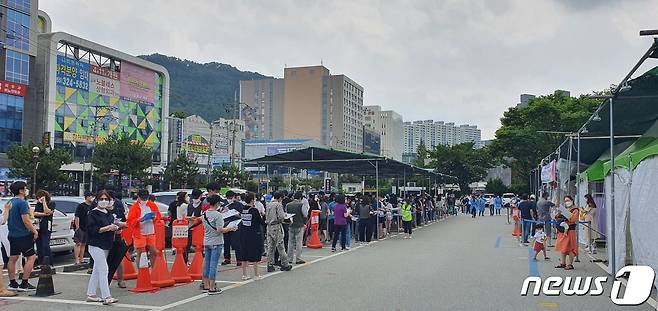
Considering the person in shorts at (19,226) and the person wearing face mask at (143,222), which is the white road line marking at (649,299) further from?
the person in shorts at (19,226)

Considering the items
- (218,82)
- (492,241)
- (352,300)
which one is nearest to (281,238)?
(352,300)

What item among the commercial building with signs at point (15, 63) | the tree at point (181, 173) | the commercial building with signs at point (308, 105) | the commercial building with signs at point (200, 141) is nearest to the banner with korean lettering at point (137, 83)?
the commercial building with signs at point (200, 141)

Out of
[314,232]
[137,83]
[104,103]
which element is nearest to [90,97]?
[104,103]

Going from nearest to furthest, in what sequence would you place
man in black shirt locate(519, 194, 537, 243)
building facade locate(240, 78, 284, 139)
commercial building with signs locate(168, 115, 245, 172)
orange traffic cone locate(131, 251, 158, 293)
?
orange traffic cone locate(131, 251, 158, 293) < man in black shirt locate(519, 194, 537, 243) < commercial building with signs locate(168, 115, 245, 172) < building facade locate(240, 78, 284, 139)

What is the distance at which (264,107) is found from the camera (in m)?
147

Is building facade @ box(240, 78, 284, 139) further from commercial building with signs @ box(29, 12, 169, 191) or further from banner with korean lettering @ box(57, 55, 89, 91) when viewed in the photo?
banner with korean lettering @ box(57, 55, 89, 91)

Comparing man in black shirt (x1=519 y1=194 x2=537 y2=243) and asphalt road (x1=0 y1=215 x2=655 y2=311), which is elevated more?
man in black shirt (x1=519 y1=194 x2=537 y2=243)

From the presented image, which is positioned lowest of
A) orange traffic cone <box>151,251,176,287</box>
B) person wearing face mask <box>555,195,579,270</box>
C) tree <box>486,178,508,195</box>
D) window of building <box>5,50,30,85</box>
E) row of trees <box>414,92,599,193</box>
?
orange traffic cone <box>151,251,176,287</box>

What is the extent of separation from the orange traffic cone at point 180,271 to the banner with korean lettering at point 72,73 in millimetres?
55979

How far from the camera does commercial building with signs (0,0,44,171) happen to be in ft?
176

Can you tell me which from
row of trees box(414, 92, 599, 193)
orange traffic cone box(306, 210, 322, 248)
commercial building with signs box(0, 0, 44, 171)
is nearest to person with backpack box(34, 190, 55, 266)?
orange traffic cone box(306, 210, 322, 248)

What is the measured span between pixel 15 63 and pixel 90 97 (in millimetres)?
10653

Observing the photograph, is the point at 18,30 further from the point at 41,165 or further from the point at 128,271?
the point at 128,271

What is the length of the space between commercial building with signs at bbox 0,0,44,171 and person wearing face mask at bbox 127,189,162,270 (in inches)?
1949
